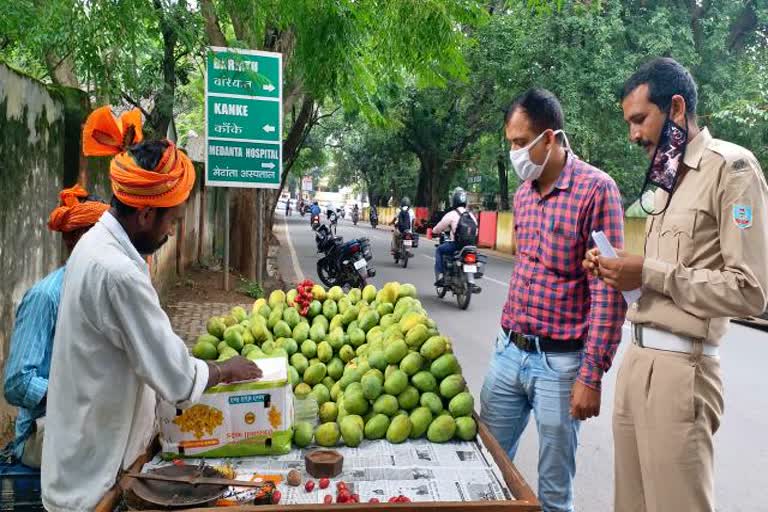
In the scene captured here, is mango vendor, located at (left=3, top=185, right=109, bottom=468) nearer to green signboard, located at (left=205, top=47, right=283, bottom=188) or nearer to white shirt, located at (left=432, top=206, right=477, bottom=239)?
green signboard, located at (left=205, top=47, right=283, bottom=188)

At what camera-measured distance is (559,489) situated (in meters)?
2.67


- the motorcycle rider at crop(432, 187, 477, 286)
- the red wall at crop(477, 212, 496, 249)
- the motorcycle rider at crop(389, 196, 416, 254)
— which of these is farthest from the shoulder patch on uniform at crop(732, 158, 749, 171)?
the red wall at crop(477, 212, 496, 249)

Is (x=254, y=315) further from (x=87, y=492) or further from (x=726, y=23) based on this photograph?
(x=726, y=23)

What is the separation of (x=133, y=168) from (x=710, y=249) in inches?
68.1

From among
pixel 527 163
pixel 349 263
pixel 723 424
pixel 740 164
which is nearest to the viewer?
pixel 740 164

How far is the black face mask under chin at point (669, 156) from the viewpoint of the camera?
2.10 m

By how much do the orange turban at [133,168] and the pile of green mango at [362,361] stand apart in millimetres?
1086

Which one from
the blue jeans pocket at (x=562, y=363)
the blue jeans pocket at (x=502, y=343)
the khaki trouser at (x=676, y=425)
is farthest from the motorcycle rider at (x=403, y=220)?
the khaki trouser at (x=676, y=425)

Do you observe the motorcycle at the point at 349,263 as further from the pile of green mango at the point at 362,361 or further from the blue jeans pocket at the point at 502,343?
the blue jeans pocket at the point at 502,343

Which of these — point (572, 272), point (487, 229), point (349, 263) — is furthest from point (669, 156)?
point (487, 229)

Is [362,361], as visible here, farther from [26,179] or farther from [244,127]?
[244,127]

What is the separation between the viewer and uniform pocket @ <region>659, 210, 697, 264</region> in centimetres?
203

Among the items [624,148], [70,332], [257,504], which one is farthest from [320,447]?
[624,148]

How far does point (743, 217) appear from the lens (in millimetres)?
1896
